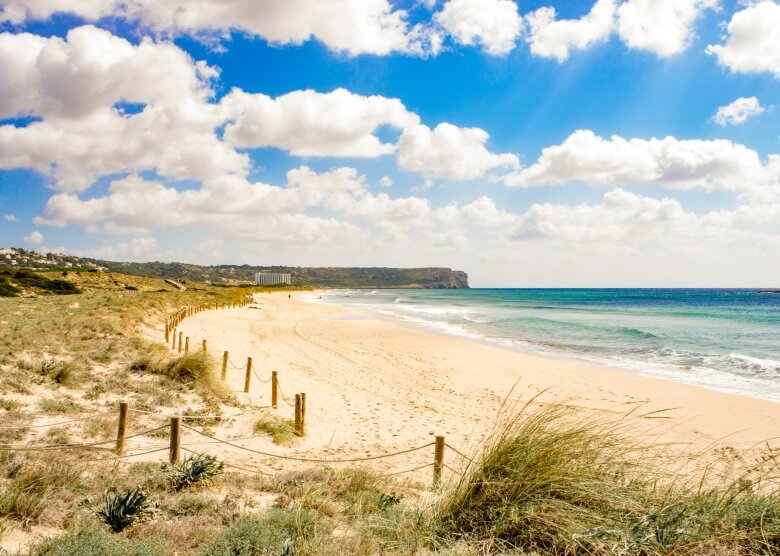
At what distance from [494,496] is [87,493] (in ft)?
16.0

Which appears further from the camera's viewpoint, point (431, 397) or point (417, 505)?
point (431, 397)

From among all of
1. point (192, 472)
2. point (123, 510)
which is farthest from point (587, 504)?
point (192, 472)

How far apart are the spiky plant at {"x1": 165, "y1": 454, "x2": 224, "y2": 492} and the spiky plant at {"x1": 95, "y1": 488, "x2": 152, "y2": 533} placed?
90 cm

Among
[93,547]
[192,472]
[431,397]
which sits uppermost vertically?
[93,547]

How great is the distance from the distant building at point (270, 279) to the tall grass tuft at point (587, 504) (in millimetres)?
164346

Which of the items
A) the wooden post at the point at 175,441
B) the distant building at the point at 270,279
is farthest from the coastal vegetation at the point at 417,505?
the distant building at the point at 270,279

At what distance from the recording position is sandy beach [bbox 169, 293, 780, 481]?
9.38 metres

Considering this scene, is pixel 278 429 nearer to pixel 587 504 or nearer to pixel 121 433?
pixel 121 433

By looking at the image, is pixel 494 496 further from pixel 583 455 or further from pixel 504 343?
pixel 504 343

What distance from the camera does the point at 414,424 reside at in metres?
11.3

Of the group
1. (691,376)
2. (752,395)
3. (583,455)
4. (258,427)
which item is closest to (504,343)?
(691,376)

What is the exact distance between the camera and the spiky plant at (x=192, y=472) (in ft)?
19.5

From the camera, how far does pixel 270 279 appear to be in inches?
6895

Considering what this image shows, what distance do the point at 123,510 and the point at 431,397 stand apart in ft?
34.2
